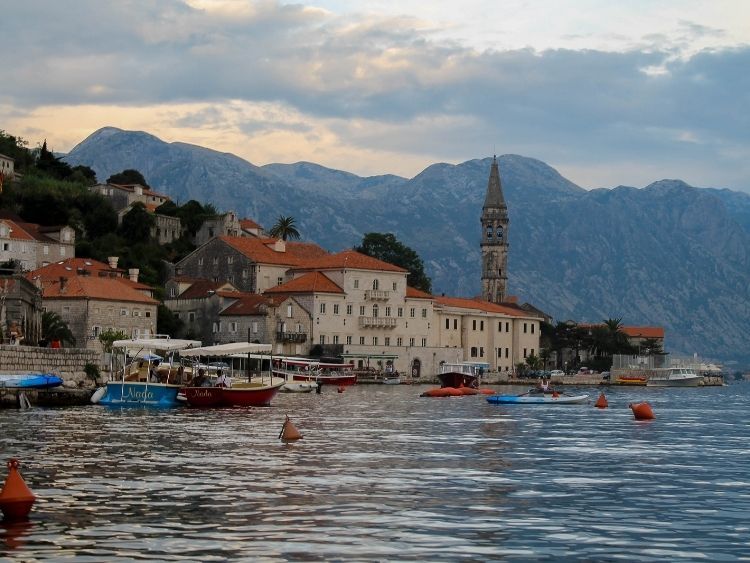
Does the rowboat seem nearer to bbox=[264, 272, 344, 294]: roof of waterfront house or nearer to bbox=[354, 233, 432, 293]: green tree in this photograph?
bbox=[264, 272, 344, 294]: roof of waterfront house

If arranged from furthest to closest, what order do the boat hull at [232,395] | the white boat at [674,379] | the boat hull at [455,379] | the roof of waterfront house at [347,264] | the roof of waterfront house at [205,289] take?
the white boat at [674,379], the roof of waterfront house at [347,264], the roof of waterfront house at [205,289], the boat hull at [455,379], the boat hull at [232,395]

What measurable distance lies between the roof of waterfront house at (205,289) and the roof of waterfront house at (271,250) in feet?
18.8

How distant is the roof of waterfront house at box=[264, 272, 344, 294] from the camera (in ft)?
417

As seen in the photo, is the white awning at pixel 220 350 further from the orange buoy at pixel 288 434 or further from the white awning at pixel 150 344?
the orange buoy at pixel 288 434

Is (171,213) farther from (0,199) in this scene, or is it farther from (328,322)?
(328,322)

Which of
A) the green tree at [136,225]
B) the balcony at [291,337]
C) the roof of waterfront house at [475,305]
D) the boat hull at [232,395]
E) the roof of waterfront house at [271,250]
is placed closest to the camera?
the boat hull at [232,395]

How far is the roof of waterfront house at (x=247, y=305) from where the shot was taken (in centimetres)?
12288

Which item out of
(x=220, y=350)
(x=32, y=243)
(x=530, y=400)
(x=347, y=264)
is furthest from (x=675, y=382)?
(x=220, y=350)

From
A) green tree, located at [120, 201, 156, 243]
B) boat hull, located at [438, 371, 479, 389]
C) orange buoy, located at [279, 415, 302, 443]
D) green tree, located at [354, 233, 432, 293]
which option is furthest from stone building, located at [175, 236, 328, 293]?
orange buoy, located at [279, 415, 302, 443]

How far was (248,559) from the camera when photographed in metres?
19.0

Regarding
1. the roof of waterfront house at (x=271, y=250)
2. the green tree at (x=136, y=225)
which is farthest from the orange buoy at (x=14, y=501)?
the green tree at (x=136, y=225)

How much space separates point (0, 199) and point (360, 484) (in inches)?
4682

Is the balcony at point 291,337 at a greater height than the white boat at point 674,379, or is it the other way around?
the balcony at point 291,337

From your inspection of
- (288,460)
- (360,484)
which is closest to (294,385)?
(288,460)
